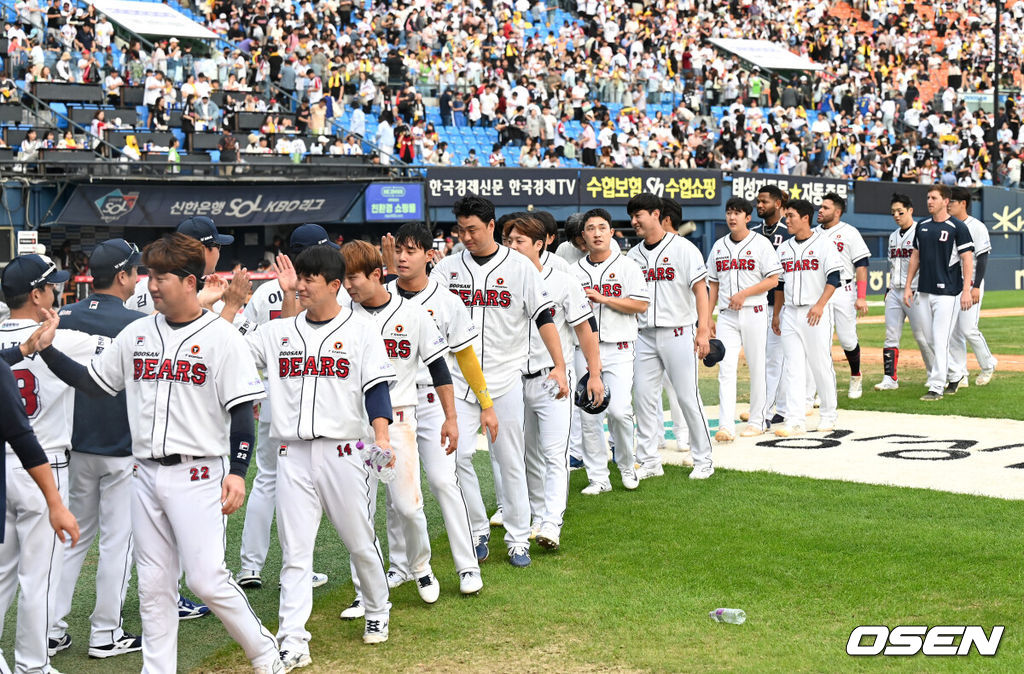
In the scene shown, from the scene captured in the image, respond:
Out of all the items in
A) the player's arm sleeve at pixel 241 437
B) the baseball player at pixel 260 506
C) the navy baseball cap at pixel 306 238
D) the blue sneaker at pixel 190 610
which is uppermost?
the navy baseball cap at pixel 306 238

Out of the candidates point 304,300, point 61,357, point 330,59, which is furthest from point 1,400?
point 330,59

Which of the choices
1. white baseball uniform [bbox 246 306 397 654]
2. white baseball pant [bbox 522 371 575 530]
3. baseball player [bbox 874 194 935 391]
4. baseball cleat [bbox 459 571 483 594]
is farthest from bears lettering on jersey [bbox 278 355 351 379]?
baseball player [bbox 874 194 935 391]

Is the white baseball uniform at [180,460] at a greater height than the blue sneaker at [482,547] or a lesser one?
greater

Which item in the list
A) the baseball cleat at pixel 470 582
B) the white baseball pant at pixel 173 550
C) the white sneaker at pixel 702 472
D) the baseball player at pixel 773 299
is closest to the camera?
the white baseball pant at pixel 173 550

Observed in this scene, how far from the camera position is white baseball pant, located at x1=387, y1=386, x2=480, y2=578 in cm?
649

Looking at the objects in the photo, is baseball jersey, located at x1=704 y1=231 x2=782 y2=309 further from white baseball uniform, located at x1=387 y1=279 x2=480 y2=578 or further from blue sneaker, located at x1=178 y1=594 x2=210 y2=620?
blue sneaker, located at x1=178 y1=594 x2=210 y2=620

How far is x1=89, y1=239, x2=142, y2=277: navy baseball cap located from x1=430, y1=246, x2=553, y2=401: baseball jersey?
1961mm

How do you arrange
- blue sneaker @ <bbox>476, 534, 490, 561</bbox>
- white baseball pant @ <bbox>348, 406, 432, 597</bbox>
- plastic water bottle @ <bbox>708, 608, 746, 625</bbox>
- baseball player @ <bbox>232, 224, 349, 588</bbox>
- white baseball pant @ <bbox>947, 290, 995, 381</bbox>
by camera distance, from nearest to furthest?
1. plastic water bottle @ <bbox>708, 608, 746, 625</bbox>
2. white baseball pant @ <bbox>348, 406, 432, 597</bbox>
3. baseball player @ <bbox>232, 224, 349, 588</bbox>
4. blue sneaker @ <bbox>476, 534, 490, 561</bbox>
5. white baseball pant @ <bbox>947, 290, 995, 381</bbox>

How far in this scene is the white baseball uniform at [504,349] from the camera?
7105 mm

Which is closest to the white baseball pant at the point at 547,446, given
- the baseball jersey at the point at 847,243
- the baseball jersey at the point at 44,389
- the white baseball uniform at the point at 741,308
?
the baseball jersey at the point at 44,389

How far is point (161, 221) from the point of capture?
75.5 feet

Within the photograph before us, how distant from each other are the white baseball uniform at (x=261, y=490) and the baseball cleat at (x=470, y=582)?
4.07 feet

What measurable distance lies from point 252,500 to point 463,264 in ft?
6.20

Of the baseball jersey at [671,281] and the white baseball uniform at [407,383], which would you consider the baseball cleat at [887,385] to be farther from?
the white baseball uniform at [407,383]
